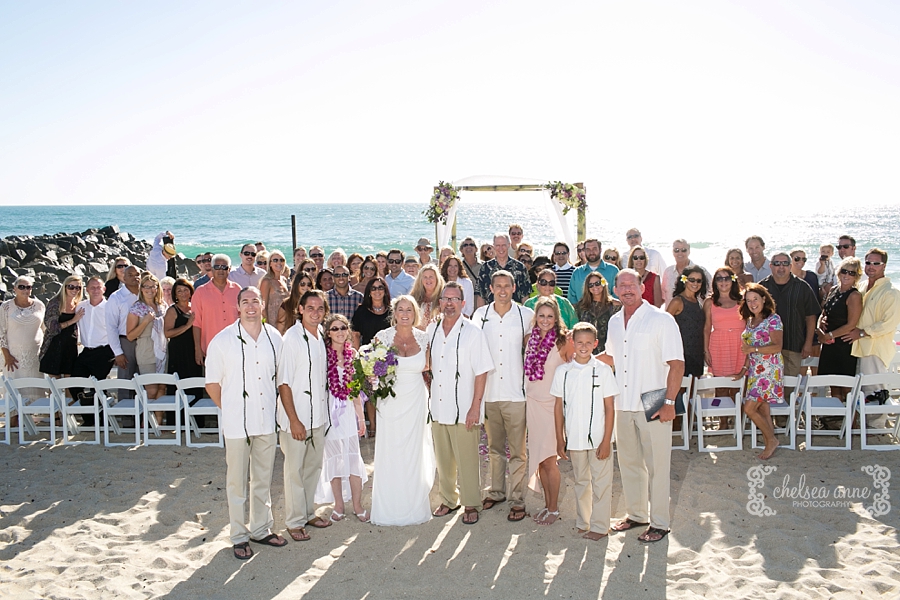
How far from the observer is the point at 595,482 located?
17.7 ft

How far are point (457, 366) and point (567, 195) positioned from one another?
315 inches

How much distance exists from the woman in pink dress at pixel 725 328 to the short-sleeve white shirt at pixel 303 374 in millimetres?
4312

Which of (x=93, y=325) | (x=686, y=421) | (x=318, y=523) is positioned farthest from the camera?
(x=93, y=325)

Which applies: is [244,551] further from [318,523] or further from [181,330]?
[181,330]

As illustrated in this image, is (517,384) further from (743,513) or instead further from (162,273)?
(162,273)

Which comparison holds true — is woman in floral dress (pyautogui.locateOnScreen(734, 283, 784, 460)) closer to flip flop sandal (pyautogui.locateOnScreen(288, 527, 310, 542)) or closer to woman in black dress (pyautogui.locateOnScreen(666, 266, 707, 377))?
woman in black dress (pyautogui.locateOnScreen(666, 266, 707, 377))

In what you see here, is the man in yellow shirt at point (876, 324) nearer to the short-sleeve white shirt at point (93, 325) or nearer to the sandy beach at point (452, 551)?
the sandy beach at point (452, 551)

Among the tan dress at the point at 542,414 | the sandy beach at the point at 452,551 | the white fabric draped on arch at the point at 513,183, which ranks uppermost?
the white fabric draped on arch at the point at 513,183

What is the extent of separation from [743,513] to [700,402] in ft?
5.08

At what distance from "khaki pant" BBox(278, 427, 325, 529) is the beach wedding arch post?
7836 millimetres

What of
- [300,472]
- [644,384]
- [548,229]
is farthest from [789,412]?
[548,229]

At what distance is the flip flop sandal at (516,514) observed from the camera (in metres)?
5.76

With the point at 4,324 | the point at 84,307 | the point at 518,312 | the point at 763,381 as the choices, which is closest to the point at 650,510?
the point at 518,312

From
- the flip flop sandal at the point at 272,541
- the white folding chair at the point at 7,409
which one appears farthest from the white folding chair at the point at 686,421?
the white folding chair at the point at 7,409
